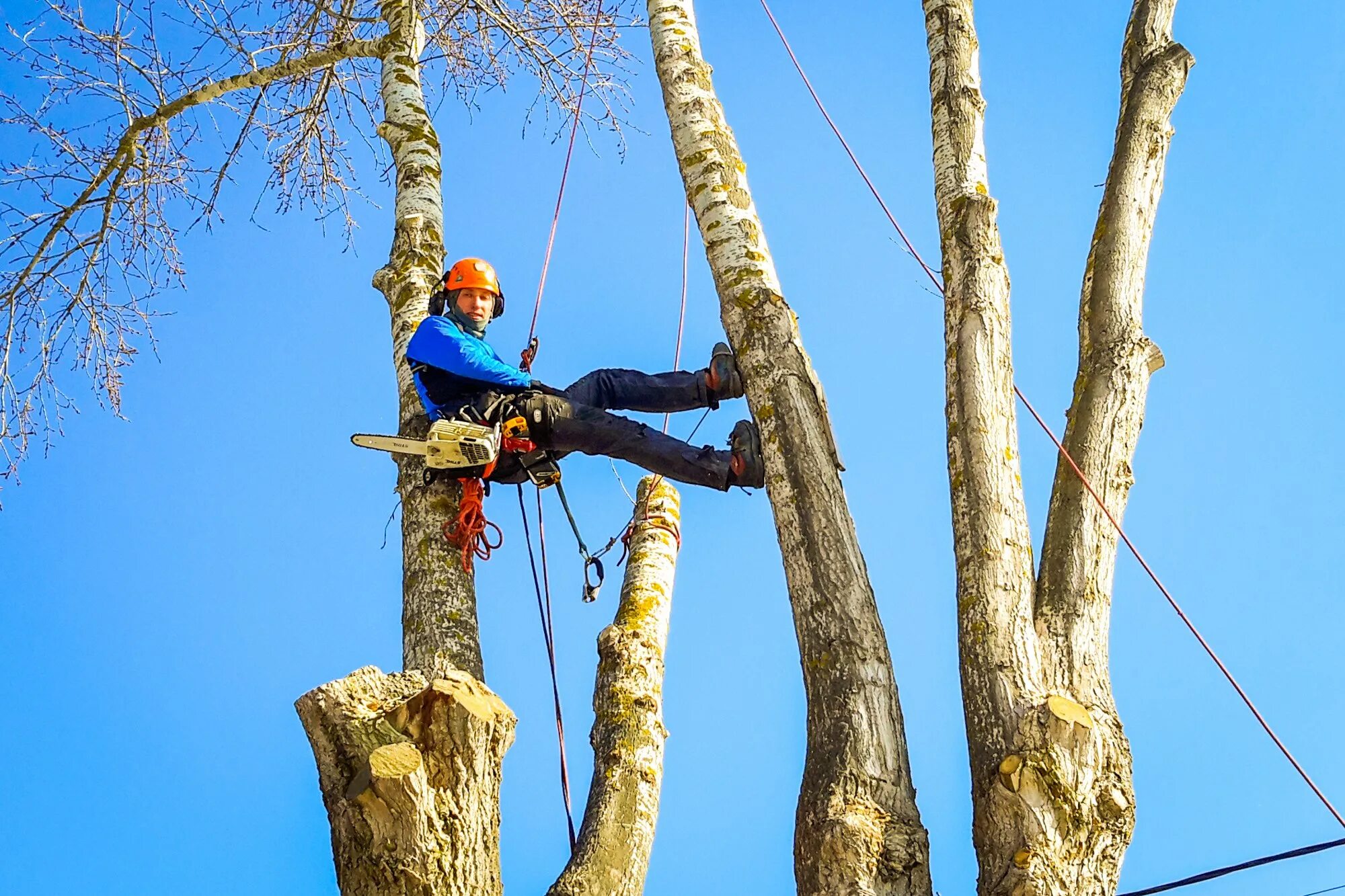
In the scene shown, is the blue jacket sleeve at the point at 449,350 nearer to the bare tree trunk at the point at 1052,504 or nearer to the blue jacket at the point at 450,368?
the blue jacket at the point at 450,368

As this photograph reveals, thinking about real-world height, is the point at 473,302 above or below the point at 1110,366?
above

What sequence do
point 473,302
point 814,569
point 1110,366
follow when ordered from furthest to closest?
point 473,302 < point 1110,366 < point 814,569

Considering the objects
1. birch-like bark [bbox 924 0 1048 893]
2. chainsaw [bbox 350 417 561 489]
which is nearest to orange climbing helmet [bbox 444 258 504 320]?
chainsaw [bbox 350 417 561 489]

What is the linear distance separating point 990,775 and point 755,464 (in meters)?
1.52

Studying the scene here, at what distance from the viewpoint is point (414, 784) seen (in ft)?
8.05

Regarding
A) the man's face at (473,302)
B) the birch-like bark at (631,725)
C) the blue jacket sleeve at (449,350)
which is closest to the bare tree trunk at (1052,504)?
the birch-like bark at (631,725)

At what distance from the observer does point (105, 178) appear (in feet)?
19.3

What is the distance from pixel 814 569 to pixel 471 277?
2.11 m

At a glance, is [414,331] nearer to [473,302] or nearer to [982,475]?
[473,302]

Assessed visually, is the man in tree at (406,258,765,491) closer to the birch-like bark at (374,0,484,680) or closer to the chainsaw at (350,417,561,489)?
the birch-like bark at (374,0,484,680)

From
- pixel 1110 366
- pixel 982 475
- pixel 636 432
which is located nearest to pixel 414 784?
pixel 982 475

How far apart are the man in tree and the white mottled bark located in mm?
1719

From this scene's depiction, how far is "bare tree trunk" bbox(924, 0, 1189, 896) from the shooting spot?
2707 mm

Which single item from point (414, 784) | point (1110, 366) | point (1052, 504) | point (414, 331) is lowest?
point (414, 784)
